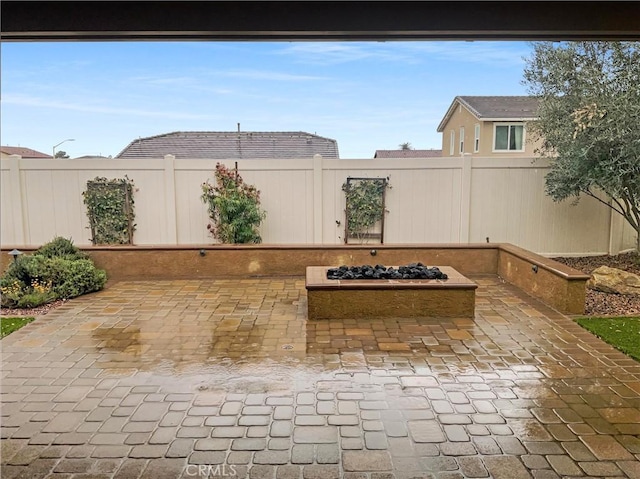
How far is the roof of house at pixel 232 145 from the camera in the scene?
1585 cm

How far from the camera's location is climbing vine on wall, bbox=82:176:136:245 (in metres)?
8.44

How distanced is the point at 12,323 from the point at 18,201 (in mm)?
4074

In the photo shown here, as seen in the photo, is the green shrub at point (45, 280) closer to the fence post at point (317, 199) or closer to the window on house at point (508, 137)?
the fence post at point (317, 199)

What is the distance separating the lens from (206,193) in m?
8.47

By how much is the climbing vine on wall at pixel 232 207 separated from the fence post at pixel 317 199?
96 cm

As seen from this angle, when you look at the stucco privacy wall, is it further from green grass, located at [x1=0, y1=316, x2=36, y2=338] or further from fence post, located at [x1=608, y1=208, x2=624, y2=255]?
green grass, located at [x1=0, y1=316, x2=36, y2=338]

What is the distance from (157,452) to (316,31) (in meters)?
2.57

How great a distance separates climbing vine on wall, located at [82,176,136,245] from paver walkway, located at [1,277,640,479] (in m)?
3.27

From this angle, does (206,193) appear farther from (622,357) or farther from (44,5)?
(622,357)

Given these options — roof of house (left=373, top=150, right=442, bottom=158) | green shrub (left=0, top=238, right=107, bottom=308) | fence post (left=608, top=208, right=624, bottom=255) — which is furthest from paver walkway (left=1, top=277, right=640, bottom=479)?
roof of house (left=373, top=150, right=442, bottom=158)

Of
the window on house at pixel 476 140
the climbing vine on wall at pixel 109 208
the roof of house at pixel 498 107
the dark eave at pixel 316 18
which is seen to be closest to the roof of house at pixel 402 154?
the roof of house at pixel 498 107

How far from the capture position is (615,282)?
6.42m

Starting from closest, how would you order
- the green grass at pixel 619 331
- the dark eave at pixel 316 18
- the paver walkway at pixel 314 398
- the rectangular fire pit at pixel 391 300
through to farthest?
the dark eave at pixel 316 18
the paver walkway at pixel 314 398
the green grass at pixel 619 331
the rectangular fire pit at pixel 391 300

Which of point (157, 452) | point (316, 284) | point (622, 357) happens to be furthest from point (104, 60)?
point (622, 357)
